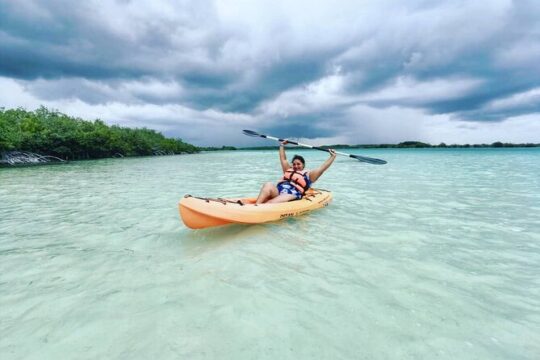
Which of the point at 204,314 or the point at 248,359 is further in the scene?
the point at 204,314

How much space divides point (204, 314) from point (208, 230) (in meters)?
3.06

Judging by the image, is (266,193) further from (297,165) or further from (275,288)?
(275,288)

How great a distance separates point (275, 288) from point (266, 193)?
3407 millimetres

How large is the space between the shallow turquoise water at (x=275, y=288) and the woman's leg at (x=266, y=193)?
636mm

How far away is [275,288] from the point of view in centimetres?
366

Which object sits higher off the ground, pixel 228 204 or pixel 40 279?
pixel 228 204

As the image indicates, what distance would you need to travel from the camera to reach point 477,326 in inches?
115

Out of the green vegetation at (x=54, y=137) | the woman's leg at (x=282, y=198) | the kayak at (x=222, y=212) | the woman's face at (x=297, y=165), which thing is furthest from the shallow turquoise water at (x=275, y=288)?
the green vegetation at (x=54, y=137)

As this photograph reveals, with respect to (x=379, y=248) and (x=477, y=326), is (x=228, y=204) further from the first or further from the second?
(x=477, y=326)

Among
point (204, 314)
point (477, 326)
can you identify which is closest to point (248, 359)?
point (204, 314)

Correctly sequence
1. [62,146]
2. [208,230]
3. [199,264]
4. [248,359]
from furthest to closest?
[62,146] < [208,230] < [199,264] < [248,359]

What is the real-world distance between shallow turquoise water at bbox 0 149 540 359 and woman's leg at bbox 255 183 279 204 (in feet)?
2.09

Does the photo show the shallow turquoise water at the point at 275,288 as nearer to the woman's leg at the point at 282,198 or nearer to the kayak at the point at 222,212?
the kayak at the point at 222,212

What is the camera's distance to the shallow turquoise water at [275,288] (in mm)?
2639
